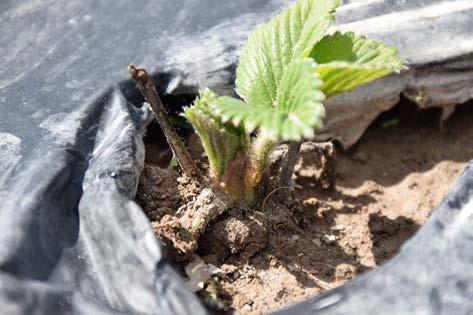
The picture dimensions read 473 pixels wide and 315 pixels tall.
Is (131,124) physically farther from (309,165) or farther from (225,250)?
(309,165)

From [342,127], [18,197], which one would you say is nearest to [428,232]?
[342,127]

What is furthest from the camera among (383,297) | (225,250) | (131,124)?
(131,124)

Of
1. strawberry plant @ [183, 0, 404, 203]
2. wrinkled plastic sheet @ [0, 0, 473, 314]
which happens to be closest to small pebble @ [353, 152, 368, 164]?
wrinkled plastic sheet @ [0, 0, 473, 314]

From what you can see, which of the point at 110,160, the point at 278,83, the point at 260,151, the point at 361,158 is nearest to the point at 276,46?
the point at 278,83

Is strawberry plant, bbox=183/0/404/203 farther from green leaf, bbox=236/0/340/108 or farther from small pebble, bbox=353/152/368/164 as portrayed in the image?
small pebble, bbox=353/152/368/164

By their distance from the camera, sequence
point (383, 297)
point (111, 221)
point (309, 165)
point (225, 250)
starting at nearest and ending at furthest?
1. point (383, 297)
2. point (111, 221)
3. point (225, 250)
4. point (309, 165)
